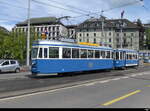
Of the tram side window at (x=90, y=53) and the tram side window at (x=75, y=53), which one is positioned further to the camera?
the tram side window at (x=90, y=53)

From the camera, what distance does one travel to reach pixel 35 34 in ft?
197

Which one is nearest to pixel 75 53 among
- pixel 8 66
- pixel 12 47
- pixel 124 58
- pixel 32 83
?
pixel 32 83

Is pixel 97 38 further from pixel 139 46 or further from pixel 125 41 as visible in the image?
pixel 139 46

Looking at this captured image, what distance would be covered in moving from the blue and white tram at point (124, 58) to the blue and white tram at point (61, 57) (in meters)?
6.71

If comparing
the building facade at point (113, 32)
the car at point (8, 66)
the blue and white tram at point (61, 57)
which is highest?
the building facade at point (113, 32)

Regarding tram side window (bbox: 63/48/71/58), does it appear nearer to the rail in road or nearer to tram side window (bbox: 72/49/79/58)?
tram side window (bbox: 72/49/79/58)

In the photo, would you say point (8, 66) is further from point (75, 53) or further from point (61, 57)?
point (61, 57)

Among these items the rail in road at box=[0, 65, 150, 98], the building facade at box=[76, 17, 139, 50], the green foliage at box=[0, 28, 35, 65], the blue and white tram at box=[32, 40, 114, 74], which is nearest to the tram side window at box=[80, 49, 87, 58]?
the blue and white tram at box=[32, 40, 114, 74]

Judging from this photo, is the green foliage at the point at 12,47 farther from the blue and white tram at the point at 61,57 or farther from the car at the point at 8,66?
the blue and white tram at the point at 61,57

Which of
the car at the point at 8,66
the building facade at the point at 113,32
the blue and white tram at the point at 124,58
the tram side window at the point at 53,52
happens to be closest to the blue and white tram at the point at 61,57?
the tram side window at the point at 53,52

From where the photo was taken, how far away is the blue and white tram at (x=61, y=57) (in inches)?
674

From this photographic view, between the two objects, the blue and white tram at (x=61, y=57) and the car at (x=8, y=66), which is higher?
the blue and white tram at (x=61, y=57)

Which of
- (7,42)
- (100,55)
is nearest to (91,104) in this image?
(100,55)

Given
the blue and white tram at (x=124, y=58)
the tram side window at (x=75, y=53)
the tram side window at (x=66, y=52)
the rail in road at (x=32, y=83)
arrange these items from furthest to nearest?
the blue and white tram at (x=124, y=58) < the tram side window at (x=75, y=53) < the tram side window at (x=66, y=52) < the rail in road at (x=32, y=83)
